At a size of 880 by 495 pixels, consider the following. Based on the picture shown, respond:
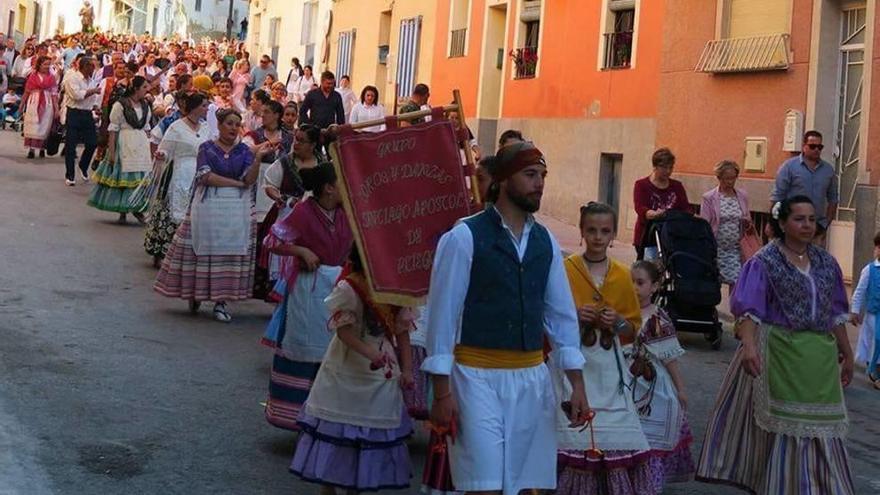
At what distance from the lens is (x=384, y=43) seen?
39.8 metres

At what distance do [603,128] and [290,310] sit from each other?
17.3m

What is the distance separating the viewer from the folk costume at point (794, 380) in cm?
740

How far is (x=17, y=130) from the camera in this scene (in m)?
37.6

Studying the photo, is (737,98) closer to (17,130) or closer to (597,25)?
(597,25)

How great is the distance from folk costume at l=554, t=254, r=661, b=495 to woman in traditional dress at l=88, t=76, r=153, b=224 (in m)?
12.3

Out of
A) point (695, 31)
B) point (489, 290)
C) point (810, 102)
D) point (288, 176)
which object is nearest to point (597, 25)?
point (695, 31)

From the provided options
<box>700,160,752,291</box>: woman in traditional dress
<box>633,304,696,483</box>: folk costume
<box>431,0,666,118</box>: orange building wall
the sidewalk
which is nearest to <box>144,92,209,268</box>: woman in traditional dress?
<box>700,160,752,291</box>: woman in traditional dress

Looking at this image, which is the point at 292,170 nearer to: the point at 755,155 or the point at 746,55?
the point at 755,155

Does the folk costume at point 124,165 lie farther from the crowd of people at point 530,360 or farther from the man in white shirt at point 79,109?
the crowd of people at point 530,360

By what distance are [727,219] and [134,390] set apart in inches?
266

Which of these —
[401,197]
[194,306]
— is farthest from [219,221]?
[401,197]

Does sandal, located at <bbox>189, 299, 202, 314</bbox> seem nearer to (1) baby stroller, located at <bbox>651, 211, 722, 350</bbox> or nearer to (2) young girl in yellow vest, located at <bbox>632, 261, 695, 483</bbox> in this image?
(1) baby stroller, located at <bbox>651, 211, 722, 350</bbox>

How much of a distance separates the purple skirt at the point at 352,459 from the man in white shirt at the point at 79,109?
17.2 metres

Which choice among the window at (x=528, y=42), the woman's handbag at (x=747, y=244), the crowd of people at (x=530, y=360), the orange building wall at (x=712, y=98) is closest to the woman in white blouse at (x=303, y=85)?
the window at (x=528, y=42)
